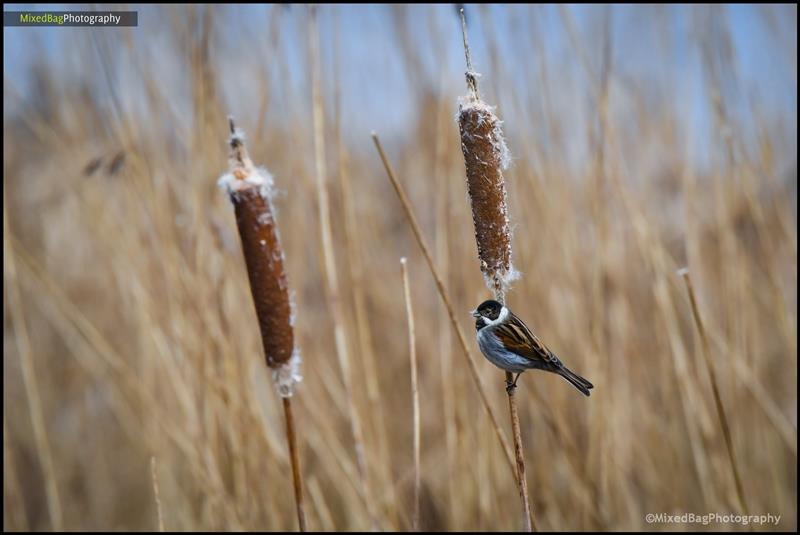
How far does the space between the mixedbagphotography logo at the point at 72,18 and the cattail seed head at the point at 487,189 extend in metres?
1.05

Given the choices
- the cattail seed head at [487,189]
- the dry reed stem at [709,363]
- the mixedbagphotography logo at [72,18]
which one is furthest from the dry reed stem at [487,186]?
the mixedbagphotography logo at [72,18]

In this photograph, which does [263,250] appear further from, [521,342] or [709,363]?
[709,363]

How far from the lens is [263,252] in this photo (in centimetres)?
54

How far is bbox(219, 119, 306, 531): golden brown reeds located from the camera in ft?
1.75

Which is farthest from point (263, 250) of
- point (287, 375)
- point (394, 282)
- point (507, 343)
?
point (394, 282)

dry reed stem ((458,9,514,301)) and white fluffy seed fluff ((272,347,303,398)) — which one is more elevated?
dry reed stem ((458,9,514,301))

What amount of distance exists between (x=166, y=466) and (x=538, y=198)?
1.24 meters

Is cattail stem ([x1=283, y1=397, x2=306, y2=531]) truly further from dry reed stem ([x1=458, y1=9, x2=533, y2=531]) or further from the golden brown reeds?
dry reed stem ([x1=458, y1=9, x2=533, y2=531])

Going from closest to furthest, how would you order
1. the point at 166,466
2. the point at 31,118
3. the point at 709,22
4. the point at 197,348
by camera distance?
1. the point at 197,348
2. the point at 31,118
3. the point at 709,22
4. the point at 166,466

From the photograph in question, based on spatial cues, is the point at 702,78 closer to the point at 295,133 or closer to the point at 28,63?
the point at 295,133

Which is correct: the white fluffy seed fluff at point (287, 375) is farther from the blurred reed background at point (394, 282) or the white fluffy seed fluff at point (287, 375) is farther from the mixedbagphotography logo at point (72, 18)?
the mixedbagphotography logo at point (72, 18)

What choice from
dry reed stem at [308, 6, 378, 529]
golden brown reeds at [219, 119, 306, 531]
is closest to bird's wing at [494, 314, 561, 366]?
golden brown reeds at [219, 119, 306, 531]

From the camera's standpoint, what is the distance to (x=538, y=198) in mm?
1229

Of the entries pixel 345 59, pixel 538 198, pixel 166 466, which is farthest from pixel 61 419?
pixel 538 198
